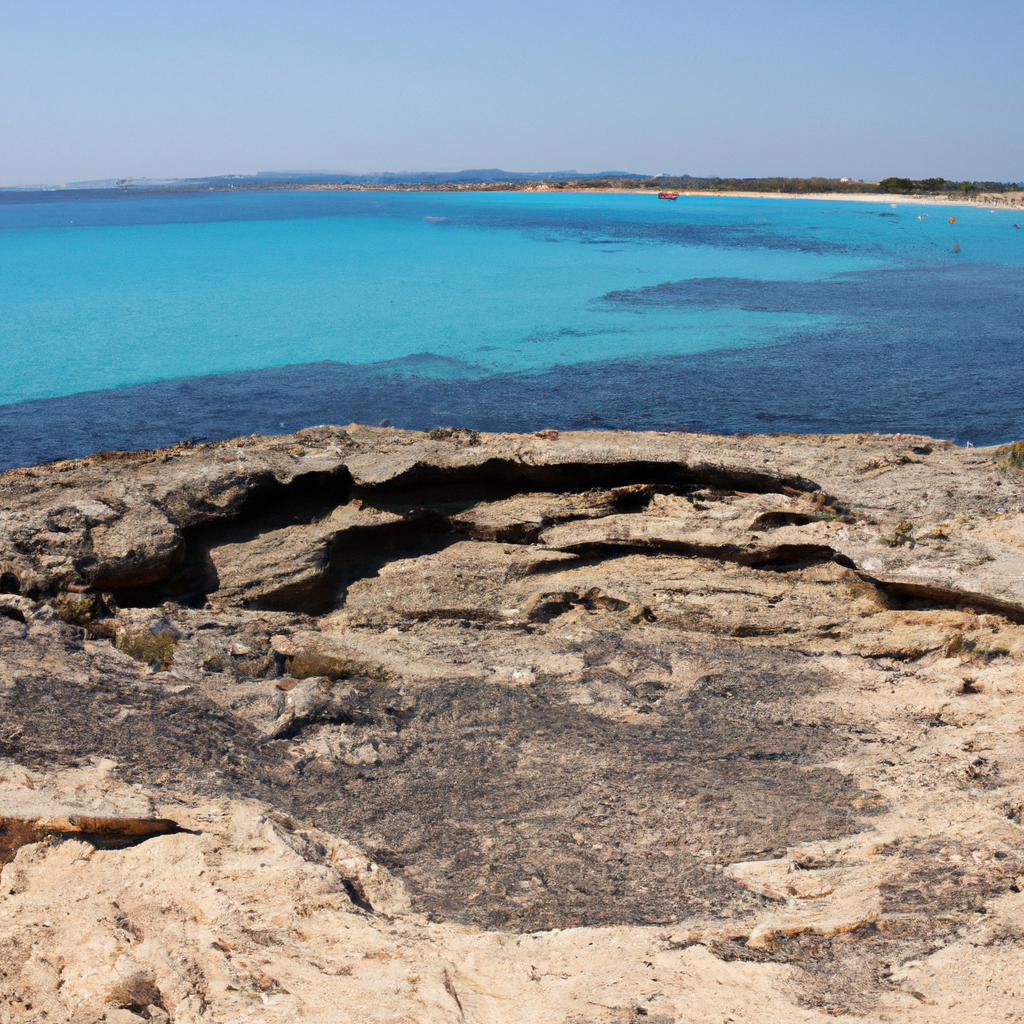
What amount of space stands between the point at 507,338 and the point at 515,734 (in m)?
22.1

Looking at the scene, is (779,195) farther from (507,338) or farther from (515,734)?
(515,734)

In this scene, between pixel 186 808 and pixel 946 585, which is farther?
pixel 946 585

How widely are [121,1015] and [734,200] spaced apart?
134415 millimetres

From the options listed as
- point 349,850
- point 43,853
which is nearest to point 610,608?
point 349,850

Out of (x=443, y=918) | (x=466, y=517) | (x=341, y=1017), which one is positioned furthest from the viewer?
(x=466, y=517)

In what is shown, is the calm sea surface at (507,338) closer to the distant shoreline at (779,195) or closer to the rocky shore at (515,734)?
the rocky shore at (515,734)

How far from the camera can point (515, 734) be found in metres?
6.05

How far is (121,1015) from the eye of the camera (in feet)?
10.8

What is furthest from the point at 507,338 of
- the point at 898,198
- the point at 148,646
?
the point at 898,198

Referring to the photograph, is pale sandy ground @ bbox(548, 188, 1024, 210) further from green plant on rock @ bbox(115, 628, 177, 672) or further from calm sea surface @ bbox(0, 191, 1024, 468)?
green plant on rock @ bbox(115, 628, 177, 672)

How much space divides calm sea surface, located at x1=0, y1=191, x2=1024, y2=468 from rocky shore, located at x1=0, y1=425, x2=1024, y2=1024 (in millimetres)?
8242

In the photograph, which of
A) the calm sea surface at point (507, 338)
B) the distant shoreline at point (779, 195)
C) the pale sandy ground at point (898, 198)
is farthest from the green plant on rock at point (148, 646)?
the distant shoreline at point (779, 195)

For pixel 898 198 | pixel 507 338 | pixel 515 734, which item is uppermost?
pixel 898 198

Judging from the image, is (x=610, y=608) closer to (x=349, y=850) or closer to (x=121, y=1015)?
(x=349, y=850)
